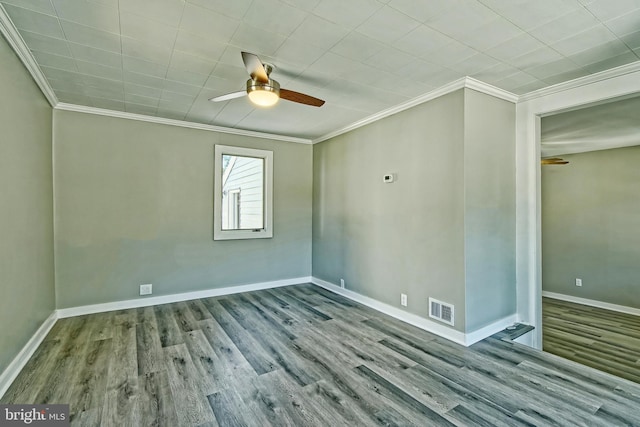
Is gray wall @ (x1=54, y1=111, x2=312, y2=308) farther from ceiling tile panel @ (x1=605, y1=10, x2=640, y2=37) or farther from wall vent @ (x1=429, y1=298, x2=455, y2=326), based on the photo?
ceiling tile panel @ (x1=605, y1=10, x2=640, y2=37)

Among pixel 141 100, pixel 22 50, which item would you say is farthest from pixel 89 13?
pixel 141 100

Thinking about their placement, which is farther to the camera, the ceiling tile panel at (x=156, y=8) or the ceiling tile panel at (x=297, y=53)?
the ceiling tile panel at (x=297, y=53)

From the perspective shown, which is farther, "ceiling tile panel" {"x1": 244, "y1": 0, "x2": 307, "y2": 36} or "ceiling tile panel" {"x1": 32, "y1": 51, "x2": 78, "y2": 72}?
"ceiling tile panel" {"x1": 32, "y1": 51, "x2": 78, "y2": 72}

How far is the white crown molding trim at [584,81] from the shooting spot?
2.57m

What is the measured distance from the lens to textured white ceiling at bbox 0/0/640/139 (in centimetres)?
187

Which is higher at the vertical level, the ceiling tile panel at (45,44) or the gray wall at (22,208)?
the ceiling tile panel at (45,44)

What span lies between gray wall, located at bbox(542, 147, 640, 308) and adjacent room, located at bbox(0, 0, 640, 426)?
36 mm

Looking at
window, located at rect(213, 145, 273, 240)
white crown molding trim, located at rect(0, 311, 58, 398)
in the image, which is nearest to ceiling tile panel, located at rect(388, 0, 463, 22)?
window, located at rect(213, 145, 273, 240)

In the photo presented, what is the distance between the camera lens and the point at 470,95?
116 inches

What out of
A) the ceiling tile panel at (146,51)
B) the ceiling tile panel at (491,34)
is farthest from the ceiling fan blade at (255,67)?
the ceiling tile panel at (491,34)

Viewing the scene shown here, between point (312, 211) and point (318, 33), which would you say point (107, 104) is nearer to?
point (318, 33)

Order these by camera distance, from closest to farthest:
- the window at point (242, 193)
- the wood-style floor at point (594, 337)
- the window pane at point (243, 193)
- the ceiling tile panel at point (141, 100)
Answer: the wood-style floor at point (594, 337), the ceiling tile panel at point (141, 100), the window at point (242, 193), the window pane at point (243, 193)

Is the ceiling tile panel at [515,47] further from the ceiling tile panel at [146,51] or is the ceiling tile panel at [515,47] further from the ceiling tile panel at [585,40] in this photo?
the ceiling tile panel at [146,51]

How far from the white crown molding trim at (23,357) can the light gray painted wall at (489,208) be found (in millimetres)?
3759
